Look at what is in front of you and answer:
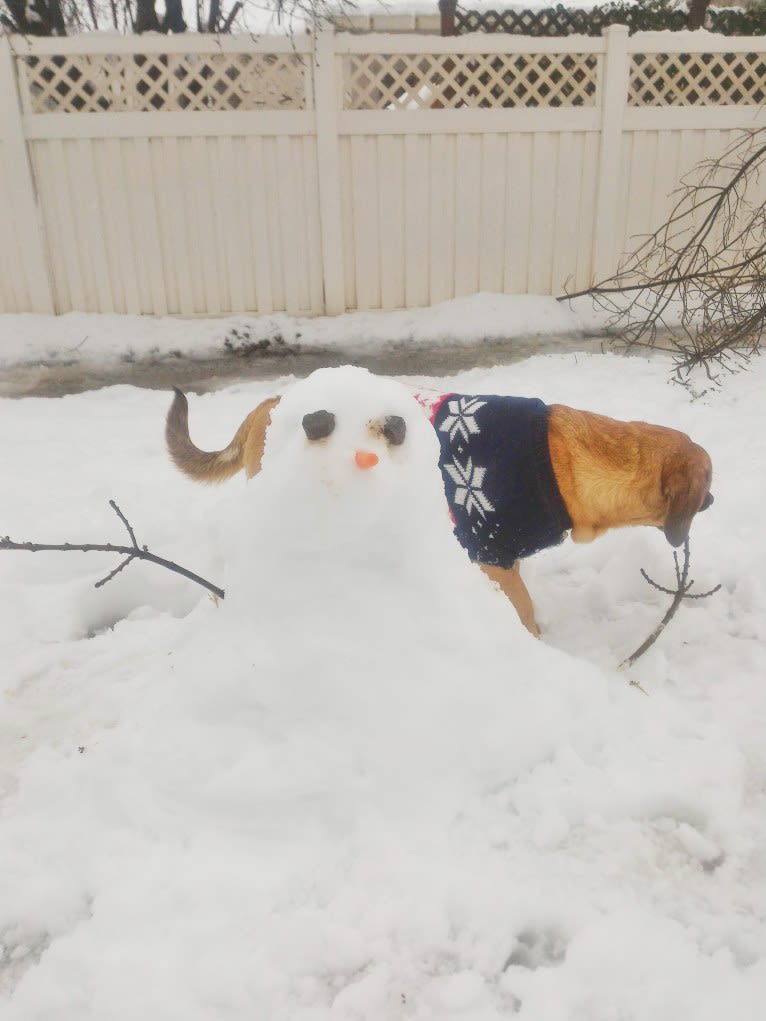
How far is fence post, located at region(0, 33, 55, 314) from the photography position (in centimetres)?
629

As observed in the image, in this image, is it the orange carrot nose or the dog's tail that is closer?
the orange carrot nose

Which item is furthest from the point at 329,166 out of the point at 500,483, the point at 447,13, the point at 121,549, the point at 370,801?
the point at 370,801

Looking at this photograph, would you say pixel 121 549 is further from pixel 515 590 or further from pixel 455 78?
pixel 455 78

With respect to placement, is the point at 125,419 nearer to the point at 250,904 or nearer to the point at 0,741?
the point at 0,741

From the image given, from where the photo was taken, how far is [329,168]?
6.61 metres

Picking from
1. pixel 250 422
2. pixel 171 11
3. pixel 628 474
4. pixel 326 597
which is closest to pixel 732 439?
pixel 628 474

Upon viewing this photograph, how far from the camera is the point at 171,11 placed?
8.66 metres

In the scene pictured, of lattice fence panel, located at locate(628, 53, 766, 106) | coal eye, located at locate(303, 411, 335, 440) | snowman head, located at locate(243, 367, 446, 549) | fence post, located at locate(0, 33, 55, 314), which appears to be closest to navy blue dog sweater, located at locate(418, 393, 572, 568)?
snowman head, located at locate(243, 367, 446, 549)

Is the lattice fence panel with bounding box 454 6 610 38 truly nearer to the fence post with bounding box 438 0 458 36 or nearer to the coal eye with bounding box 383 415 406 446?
the fence post with bounding box 438 0 458 36

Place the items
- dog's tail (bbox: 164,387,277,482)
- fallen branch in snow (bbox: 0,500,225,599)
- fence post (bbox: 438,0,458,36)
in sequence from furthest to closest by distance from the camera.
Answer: fence post (bbox: 438,0,458,36) < dog's tail (bbox: 164,387,277,482) < fallen branch in snow (bbox: 0,500,225,599)

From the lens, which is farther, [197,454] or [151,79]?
[151,79]

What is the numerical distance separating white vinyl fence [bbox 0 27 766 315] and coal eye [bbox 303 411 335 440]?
18.6 ft

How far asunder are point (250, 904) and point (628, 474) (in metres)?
1.55

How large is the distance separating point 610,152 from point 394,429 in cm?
627
